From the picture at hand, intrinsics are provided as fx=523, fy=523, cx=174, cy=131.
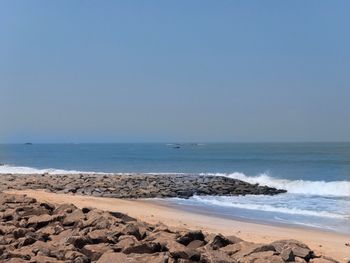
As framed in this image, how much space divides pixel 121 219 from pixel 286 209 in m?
10.3

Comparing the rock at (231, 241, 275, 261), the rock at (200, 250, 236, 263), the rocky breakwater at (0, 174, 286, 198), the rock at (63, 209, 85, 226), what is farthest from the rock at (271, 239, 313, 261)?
the rocky breakwater at (0, 174, 286, 198)

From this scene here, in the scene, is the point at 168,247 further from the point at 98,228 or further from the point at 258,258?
the point at 98,228

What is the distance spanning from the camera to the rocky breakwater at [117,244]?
23.1 feet

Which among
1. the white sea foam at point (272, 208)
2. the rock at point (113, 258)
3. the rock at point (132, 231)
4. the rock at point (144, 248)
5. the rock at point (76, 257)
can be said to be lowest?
the white sea foam at point (272, 208)

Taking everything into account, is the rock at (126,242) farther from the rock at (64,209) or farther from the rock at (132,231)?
the rock at (64,209)

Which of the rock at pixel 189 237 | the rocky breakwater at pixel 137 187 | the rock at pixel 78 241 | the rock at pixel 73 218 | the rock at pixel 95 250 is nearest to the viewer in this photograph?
the rock at pixel 95 250

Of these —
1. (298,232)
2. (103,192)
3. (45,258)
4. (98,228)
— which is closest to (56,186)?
(103,192)

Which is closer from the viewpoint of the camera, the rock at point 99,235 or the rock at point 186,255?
the rock at point 186,255

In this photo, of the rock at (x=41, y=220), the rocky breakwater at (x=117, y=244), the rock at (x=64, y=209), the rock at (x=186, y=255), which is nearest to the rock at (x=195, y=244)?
the rocky breakwater at (x=117, y=244)

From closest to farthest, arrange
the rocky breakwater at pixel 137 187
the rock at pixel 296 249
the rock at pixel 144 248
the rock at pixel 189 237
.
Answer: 1. the rock at pixel 144 248
2. the rock at pixel 296 249
3. the rock at pixel 189 237
4. the rocky breakwater at pixel 137 187

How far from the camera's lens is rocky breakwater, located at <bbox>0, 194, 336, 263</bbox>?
7.05 m

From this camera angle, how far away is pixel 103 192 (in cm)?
2506

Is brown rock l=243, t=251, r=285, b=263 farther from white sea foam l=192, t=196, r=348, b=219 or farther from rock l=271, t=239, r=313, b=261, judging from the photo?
white sea foam l=192, t=196, r=348, b=219

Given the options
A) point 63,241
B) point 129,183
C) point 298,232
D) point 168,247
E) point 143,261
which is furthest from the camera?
point 129,183
